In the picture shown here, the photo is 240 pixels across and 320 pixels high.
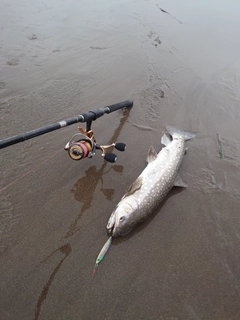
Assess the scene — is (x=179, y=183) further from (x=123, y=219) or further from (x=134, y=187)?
(x=123, y=219)

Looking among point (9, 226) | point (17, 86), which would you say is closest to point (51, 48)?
point (17, 86)

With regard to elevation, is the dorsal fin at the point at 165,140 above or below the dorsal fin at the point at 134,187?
above

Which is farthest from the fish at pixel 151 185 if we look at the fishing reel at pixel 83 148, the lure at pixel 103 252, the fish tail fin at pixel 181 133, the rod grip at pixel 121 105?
the rod grip at pixel 121 105

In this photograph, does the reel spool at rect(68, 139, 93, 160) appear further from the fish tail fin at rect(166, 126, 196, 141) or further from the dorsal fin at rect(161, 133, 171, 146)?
the fish tail fin at rect(166, 126, 196, 141)

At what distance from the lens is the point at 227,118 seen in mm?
5867

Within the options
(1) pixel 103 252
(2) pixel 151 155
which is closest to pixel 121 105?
(2) pixel 151 155

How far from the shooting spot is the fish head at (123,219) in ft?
10.9

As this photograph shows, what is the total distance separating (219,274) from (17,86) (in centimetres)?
542

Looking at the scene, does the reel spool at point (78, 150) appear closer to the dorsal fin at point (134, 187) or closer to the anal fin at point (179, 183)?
the dorsal fin at point (134, 187)

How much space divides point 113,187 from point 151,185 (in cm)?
59

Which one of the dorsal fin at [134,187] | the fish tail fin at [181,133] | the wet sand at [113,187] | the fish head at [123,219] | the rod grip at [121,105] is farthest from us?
the fish tail fin at [181,133]

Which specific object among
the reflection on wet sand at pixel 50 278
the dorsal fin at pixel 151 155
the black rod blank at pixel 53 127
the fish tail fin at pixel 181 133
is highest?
the black rod blank at pixel 53 127

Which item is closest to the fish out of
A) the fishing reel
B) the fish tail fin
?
the fish tail fin

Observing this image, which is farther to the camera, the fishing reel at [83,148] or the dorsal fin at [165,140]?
the dorsal fin at [165,140]
